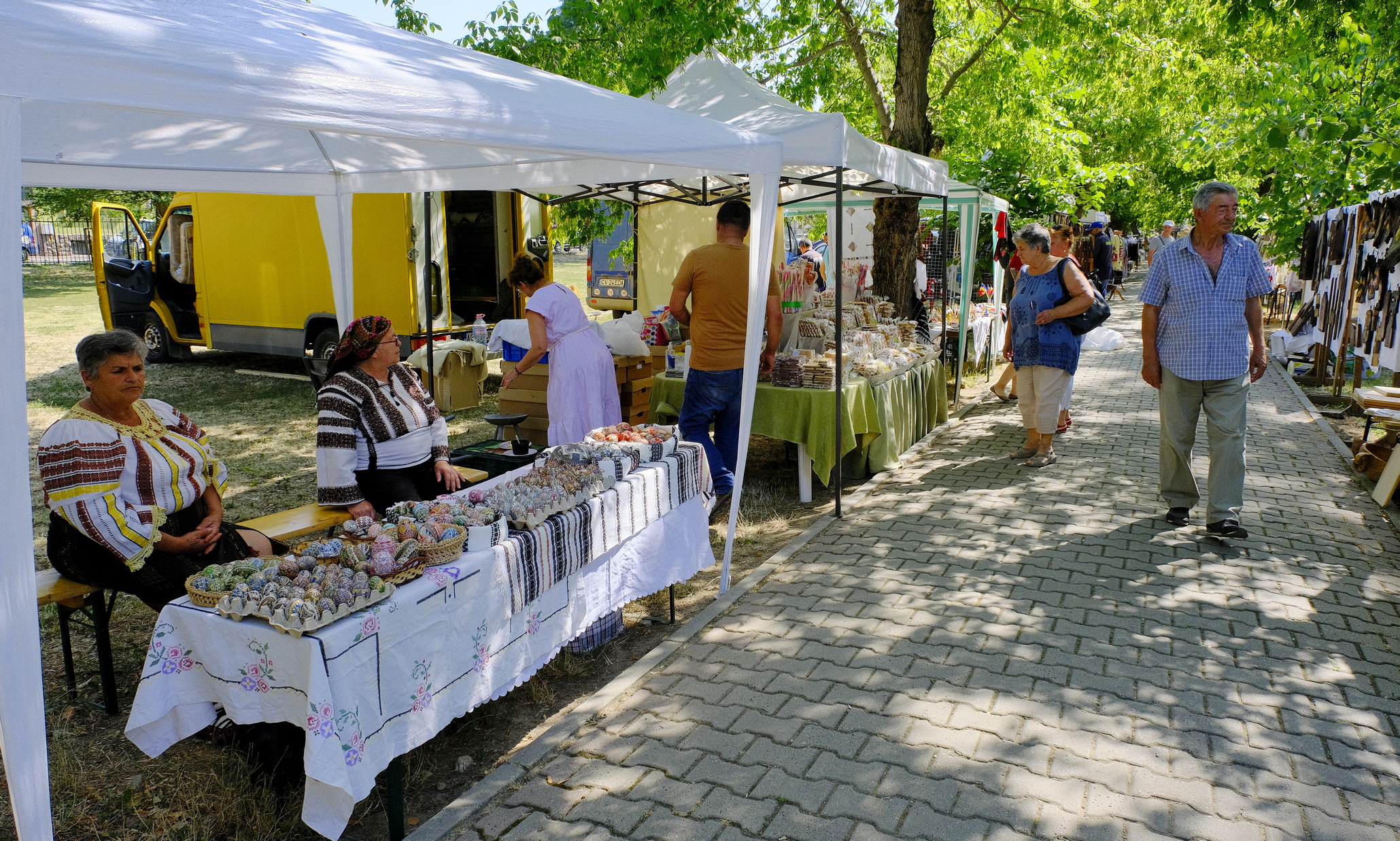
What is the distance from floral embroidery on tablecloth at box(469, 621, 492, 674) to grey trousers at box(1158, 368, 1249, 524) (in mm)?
4070

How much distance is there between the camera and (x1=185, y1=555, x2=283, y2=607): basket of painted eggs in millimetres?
2547

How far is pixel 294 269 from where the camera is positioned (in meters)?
10.6

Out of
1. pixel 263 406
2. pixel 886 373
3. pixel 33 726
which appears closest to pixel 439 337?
pixel 263 406

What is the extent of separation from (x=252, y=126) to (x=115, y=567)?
7.25 feet

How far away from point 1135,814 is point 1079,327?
4737mm

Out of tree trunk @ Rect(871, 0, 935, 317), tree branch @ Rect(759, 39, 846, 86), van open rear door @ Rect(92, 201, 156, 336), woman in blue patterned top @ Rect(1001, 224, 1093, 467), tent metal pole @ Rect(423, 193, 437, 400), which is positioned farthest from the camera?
van open rear door @ Rect(92, 201, 156, 336)

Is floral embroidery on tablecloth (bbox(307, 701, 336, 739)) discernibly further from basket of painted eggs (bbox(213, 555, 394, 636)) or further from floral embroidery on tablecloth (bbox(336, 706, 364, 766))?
basket of painted eggs (bbox(213, 555, 394, 636))

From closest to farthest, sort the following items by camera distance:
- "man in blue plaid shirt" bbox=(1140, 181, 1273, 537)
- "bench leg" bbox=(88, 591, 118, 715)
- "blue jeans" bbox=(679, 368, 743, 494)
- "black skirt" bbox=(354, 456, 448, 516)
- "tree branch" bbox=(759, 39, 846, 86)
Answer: "bench leg" bbox=(88, 591, 118, 715)
"black skirt" bbox=(354, 456, 448, 516)
"man in blue plaid shirt" bbox=(1140, 181, 1273, 537)
"blue jeans" bbox=(679, 368, 743, 494)
"tree branch" bbox=(759, 39, 846, 86)

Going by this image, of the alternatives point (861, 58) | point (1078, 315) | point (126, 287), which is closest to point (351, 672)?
point (1078, 315)

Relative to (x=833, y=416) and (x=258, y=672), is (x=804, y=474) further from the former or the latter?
(x=258, y=672)

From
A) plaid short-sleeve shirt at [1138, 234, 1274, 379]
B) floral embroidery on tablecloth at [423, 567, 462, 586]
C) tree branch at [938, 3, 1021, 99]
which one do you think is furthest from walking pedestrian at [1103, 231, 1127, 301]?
floral embroidery on tablecloth at [423, 567, 462, 586]

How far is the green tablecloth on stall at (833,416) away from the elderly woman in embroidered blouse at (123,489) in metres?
3.14

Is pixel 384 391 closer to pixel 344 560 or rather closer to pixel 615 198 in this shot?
pixel 344 560

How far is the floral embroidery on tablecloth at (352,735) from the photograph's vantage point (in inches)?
94.7
